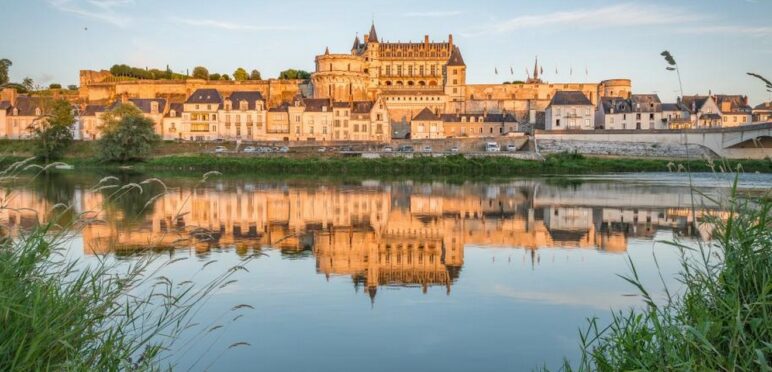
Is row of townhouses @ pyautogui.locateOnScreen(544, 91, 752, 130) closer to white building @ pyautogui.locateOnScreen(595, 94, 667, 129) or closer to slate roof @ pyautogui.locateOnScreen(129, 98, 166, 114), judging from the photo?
white building @ pyautogui.locateOnScreen(595, 94, 667, 129)

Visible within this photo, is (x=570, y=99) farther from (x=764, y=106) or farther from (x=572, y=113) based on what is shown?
(x=764, y=106)

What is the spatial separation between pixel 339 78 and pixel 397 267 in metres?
61.9

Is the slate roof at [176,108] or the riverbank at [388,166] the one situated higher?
the slate roof at [176,108]

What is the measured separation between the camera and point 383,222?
17.2 m

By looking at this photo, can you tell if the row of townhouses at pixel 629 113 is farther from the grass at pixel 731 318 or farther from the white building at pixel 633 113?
the grass at pixel 731 318

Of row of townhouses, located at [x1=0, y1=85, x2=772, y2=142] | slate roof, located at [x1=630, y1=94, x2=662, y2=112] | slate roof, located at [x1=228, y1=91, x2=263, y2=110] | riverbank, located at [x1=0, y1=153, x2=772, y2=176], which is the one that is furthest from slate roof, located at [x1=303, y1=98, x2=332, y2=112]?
slate roof, located at [x1=630, y1=94, x2=662, y2=112]

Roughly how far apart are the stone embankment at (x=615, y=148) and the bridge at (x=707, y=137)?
0.39 m

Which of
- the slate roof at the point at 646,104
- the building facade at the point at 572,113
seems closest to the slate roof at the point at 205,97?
the building facade at the point at 572,113

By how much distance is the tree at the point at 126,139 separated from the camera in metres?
41.7

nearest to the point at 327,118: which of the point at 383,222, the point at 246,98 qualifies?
the point at 246,98

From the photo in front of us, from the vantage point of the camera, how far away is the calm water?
22.0 feet

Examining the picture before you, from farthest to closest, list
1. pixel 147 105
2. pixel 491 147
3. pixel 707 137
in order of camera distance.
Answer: pixel 147 105 < pixel 491 147 < pixel 707 137

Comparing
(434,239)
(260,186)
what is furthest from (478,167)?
(434,239)

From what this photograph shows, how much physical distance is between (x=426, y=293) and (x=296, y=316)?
2047mm
